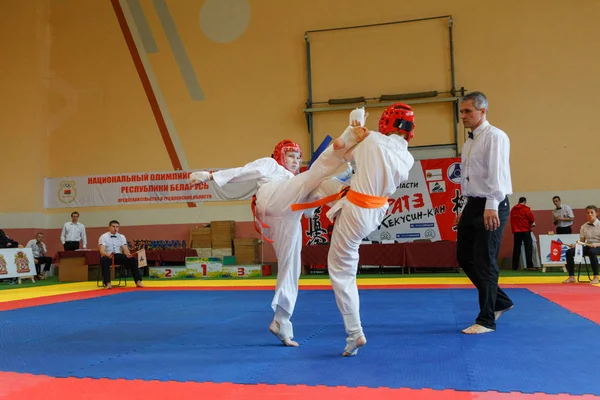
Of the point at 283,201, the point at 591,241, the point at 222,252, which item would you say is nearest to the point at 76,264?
the point at 222,252

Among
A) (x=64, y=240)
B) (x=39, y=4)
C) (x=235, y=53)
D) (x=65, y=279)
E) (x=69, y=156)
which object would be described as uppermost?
(x=39, y=4)

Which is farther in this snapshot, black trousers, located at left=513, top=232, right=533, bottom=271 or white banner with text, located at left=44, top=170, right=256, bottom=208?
white banner with text, located at left=44, top=170, right=256, bottom=208

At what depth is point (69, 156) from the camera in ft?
52.3

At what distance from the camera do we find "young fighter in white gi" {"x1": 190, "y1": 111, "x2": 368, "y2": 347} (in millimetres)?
3908

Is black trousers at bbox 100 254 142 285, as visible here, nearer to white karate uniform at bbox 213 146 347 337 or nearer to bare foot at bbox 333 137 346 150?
white karate uniform at bbox 213 146 347 337

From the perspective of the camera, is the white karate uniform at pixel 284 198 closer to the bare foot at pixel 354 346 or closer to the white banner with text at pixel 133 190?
the bare foot at pixel 354 346

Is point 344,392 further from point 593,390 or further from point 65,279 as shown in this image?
point 65,279

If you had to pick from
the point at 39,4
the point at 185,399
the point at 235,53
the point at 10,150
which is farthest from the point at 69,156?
the point at 185,399

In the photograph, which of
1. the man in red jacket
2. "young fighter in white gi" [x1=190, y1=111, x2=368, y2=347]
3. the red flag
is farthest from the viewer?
Answer: the man in red jacket

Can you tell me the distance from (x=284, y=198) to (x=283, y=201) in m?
0.03

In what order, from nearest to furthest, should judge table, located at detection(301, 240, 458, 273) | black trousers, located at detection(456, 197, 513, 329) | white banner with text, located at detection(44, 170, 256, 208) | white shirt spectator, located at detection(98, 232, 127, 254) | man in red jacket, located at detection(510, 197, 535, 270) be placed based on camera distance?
1. black trousers, located at detection(456, 197, 513, 329)
2. white shirt spectator, located at detection(98, 232, 127, 254)
3. judge table, located at detection(301, 240, 458, 273)
4. man in red jacket, located at detection(510, 197, 535, 270)
5. white banner with text, located at detection(44, 170, 256, 208)

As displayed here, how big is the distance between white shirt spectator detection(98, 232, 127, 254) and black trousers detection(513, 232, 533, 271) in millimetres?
8892

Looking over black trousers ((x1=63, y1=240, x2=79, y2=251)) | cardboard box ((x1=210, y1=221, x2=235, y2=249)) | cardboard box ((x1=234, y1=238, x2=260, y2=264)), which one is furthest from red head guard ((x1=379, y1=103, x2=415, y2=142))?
black trousers ((x1=63, y1=240, x2=79, y2=251))

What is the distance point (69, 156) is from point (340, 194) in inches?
558
